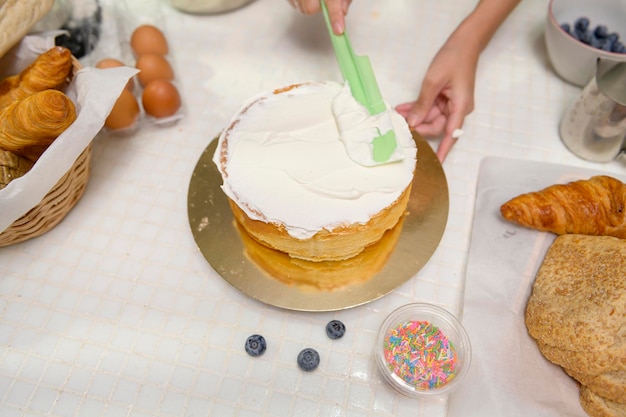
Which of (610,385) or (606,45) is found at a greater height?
(606,45)

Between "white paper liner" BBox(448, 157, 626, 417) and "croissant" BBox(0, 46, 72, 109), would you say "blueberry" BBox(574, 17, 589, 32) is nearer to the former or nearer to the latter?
"white paper liner" BBox(448, 157, 626, 417)

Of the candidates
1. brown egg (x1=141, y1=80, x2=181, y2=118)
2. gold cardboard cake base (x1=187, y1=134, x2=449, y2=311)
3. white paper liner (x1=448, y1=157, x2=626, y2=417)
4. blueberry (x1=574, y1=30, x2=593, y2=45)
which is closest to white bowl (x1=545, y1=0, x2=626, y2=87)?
blueberry (x1=574, y1=30, x2=593, y2=45)

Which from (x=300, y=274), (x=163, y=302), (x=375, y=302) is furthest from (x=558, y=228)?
(x=163, y=302)

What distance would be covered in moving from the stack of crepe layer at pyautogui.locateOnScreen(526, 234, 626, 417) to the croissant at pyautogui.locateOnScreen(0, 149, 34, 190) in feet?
3.36

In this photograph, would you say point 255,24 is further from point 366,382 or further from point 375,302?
point 366,382

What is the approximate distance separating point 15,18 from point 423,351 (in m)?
1.06

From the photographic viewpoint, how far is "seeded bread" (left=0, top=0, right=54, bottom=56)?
108 centimetres

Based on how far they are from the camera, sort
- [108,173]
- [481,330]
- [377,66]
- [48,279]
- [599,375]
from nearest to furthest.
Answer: [599,375]
[481,330]
[48,279]
[108,173]
[377,66]

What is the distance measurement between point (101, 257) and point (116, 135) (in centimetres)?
35

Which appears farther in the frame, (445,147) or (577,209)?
(445,147)

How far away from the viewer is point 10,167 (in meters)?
1.02

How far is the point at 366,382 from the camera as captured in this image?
0.98 metres

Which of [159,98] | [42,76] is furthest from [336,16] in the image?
[42,76]

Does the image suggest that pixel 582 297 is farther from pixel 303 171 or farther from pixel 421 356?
pixel 303 171
